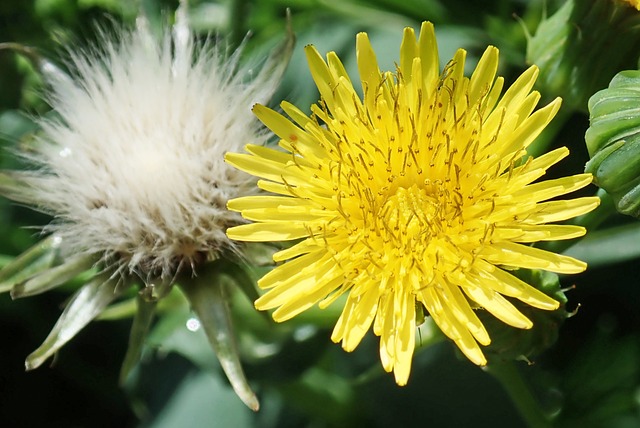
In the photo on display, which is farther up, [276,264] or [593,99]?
[593,99]

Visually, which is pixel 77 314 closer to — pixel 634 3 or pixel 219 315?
pixel 219 315

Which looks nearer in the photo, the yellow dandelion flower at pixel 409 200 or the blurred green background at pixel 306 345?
the yellow dandelion flower at pixel 409 200

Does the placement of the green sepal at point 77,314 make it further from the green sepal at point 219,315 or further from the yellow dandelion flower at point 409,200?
the yellow dandelion flower at point 409,200

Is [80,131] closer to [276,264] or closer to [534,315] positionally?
[276,264]

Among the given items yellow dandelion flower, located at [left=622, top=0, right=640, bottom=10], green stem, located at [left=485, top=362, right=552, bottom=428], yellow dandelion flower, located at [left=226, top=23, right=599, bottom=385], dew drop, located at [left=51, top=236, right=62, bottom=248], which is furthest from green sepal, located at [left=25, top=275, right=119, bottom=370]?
yellow dandelion flower, located at [left=622, top=0, right=640, bottom=10]

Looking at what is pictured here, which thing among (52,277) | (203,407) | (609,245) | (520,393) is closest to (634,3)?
(609,245)

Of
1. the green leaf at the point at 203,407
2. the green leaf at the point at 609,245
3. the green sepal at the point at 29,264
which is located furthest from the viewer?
the green leaf at the point at 203,407

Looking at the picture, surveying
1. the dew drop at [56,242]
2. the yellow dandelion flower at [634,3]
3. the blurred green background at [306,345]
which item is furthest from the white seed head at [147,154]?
the yellow dandelion flower at [634,3]

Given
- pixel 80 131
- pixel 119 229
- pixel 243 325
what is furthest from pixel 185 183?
pixel 243 325
